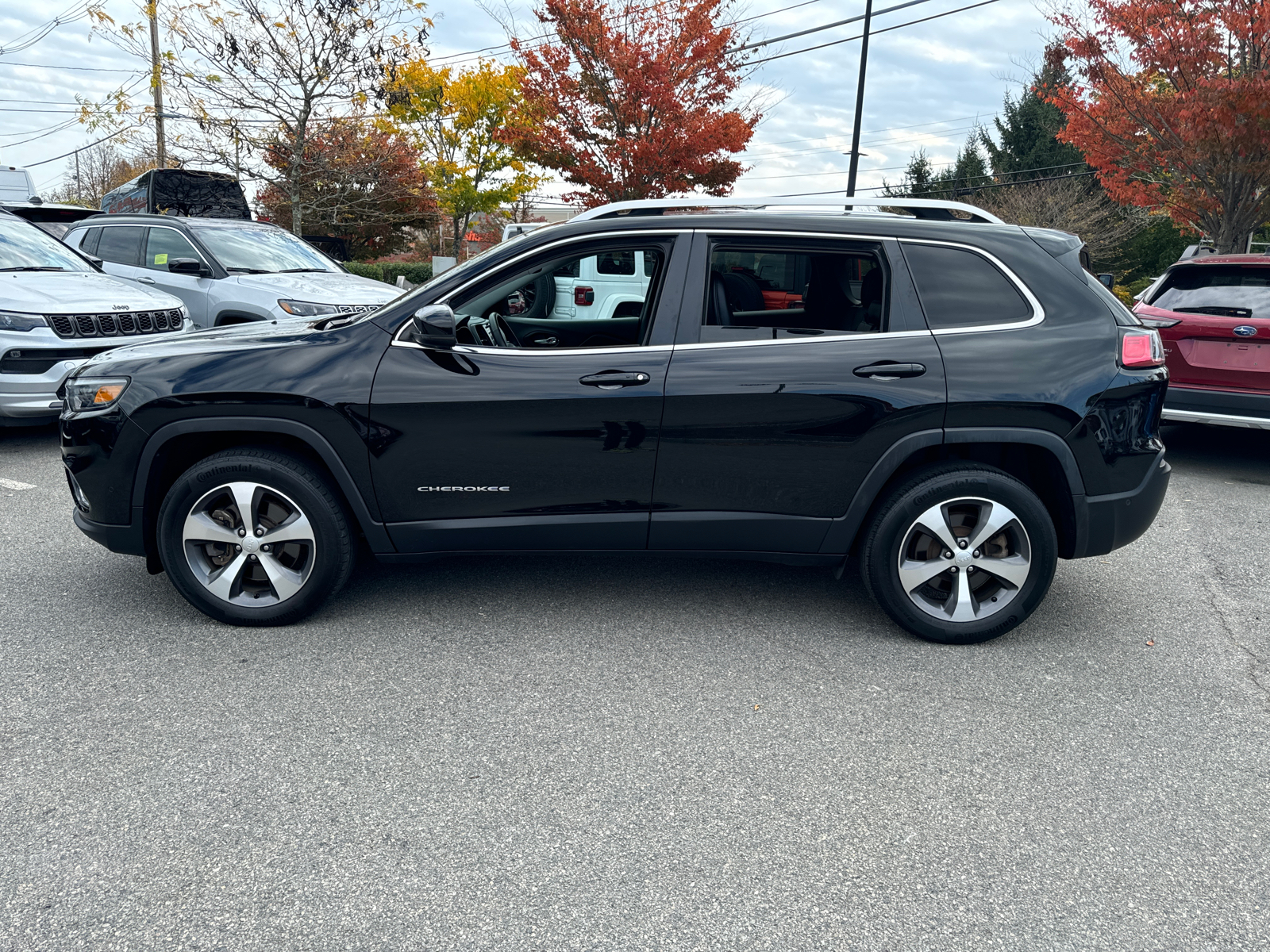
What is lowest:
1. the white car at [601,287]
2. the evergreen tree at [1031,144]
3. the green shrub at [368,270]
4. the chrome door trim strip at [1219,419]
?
the chrome door trim strip at [1219,419]

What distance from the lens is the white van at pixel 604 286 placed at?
13.5 feet

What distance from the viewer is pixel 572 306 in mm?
5695

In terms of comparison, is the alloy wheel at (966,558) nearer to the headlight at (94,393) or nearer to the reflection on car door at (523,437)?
the reflection on car door at (523,437)

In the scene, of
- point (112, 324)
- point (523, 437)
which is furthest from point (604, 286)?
point (112, 324)

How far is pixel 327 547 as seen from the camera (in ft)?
13.0

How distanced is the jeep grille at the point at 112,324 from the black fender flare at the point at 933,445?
637cm

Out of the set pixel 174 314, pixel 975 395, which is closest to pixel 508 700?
pixel 975 395

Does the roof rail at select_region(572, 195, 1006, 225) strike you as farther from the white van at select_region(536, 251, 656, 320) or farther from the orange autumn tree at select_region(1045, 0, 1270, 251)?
the orange autumn tree at select_region(1045, 0, 1270, 251)

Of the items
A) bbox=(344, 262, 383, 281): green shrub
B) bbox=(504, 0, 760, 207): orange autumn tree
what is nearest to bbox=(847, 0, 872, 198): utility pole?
bbox=(504, 0, 760, 207): orange autumn tree

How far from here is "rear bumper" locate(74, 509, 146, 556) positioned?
4.00 meters

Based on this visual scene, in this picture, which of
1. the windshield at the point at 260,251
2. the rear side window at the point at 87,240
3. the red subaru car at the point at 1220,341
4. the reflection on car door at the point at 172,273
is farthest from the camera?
the rear side window at the point at 87,240

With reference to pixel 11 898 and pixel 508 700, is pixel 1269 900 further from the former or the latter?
pixel 11 898

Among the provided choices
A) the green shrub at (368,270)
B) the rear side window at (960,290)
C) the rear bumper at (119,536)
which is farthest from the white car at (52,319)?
the green shrub at (368,270)

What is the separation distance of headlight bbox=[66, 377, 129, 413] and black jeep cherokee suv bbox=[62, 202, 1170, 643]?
1cm
